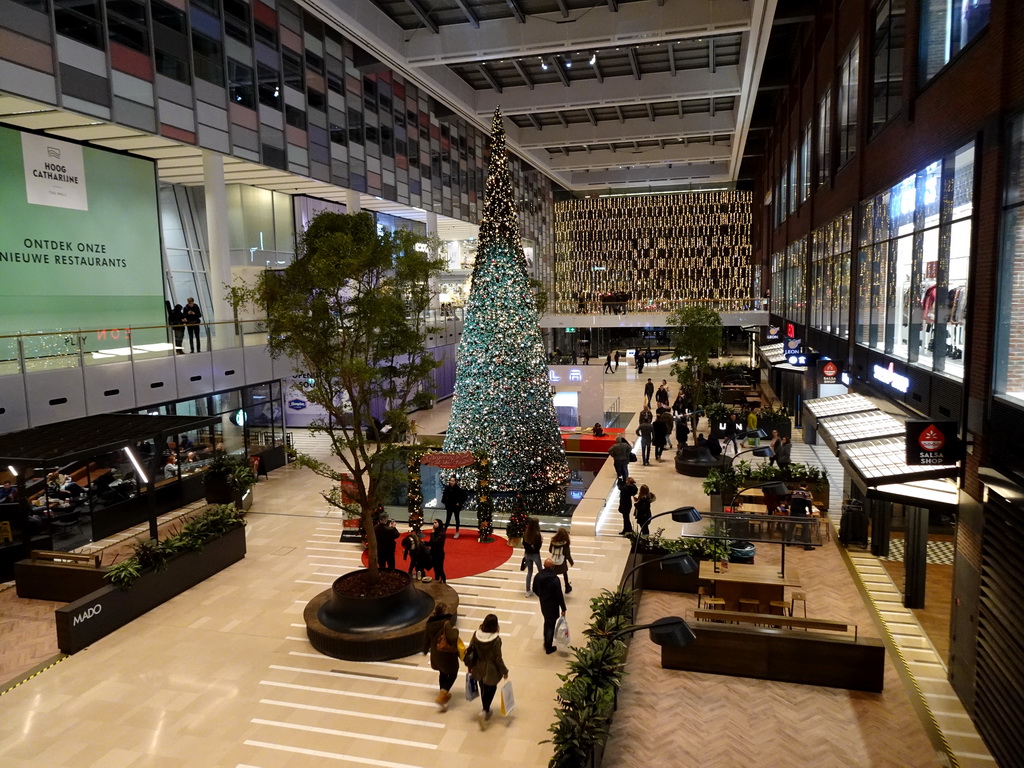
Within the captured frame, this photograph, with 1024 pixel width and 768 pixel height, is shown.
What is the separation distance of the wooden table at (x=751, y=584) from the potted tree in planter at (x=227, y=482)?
1017 centimetres

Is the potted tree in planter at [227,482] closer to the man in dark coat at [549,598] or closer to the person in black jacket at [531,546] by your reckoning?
the person in black jacket at [531,546]

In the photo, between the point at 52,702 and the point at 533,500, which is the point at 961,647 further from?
the point at 52,702

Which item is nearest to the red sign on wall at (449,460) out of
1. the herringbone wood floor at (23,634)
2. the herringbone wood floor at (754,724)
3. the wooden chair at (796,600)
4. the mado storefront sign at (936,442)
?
the herringbone wood floor at (754,724)

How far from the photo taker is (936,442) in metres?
8.02

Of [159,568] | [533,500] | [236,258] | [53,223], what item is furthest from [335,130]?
[159,568]

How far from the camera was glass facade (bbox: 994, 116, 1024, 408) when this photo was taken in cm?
697

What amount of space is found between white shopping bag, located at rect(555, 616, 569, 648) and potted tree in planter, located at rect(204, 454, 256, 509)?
30.1ft

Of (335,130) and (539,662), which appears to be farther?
(335,130)

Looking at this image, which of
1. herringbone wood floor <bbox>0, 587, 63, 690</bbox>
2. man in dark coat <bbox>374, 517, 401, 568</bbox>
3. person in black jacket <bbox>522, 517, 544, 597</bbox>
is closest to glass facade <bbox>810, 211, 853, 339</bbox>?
person in black jacket <bbox>522, 517, 544, 597</bbox>

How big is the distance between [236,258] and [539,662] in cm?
2023

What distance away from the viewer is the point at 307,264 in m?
9.69

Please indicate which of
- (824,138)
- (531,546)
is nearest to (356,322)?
(531,546)

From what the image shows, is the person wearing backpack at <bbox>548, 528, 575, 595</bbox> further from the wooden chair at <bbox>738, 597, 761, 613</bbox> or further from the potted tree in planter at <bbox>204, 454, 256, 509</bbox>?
the potted tree in planter at <bbox>204, 454, 256, 509</bbox>

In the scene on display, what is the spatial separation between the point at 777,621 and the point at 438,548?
5.00 m
